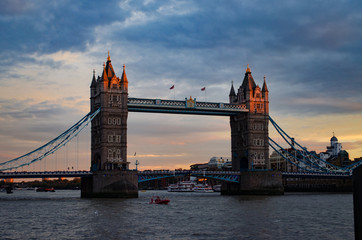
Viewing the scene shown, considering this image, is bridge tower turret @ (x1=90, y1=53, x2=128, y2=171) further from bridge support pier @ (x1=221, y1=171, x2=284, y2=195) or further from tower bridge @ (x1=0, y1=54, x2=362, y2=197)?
bridge support pier @ (x1=221, y1=171, x2=284, y2=195)

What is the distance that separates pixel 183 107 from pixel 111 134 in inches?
632

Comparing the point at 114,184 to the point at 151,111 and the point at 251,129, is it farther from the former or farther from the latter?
the point at 251,129

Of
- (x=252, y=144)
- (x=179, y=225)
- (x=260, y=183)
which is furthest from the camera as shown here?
(x=252, y=144)

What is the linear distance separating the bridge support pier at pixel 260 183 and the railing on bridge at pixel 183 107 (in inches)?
552

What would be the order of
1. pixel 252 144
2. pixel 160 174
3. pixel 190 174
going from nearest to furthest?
pixel 160 174 → pixel 190 174 → pixel 252 144

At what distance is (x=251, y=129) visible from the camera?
10881cm

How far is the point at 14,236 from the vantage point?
39.8m

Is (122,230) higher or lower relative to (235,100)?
lower

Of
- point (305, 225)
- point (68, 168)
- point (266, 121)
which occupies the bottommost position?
point (305, 225)

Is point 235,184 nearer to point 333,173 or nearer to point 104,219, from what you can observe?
point 333,173

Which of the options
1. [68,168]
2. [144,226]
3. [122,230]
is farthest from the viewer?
[68,168]

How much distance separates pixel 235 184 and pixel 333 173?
28.7 metres

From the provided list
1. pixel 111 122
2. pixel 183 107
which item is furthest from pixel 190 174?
pixel 111 122

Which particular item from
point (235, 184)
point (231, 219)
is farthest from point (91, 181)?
point (231, 219)
